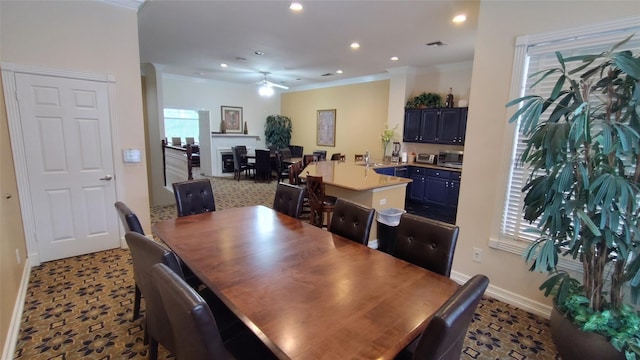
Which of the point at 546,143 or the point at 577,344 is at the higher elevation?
the point at 546,143

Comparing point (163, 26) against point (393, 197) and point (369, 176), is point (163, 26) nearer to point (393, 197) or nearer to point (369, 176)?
point (369, 176)

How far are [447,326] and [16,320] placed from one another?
10.2 feet

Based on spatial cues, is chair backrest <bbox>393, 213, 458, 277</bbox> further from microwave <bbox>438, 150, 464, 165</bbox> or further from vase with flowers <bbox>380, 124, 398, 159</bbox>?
vase with flowers <bbox>380, 124, 398, 159</bbox>

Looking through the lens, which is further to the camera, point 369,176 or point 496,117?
point 369,176

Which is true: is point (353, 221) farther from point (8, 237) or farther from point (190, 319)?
point (8, 237)

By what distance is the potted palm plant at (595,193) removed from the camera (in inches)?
64.7

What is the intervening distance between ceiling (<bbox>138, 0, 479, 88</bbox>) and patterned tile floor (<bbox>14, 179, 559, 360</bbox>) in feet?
10.6

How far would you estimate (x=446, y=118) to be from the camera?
240 inches

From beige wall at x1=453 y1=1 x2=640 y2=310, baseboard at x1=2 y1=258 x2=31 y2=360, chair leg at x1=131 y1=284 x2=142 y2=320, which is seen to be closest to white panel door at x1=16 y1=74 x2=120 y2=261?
baseboard at x1=2 y1=258 x2=31 y2=360

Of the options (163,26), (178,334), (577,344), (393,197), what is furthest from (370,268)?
(163,26)

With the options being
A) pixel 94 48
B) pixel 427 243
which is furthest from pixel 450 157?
pixel 94 48

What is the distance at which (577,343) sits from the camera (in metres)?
1.86

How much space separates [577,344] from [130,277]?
12.5 feet

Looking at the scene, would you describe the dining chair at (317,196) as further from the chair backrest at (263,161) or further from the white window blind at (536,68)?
the chair backrest at (263,161)
